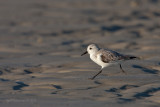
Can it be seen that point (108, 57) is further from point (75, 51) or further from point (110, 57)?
point (75, 51)

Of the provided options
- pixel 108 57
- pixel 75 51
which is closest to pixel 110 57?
pixel 108 57

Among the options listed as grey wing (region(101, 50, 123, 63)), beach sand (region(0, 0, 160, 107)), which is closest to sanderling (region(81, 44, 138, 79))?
grey wing (region(101, 50, 123, 63))

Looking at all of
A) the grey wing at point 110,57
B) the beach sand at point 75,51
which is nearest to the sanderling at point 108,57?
the grey wing at point 110,57

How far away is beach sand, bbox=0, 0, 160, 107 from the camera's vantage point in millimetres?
6773

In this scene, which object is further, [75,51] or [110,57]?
[75,51]

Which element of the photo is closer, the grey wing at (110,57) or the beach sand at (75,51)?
the beach sand at (75,51)

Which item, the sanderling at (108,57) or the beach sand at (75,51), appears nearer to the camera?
the beach sand at (75,51)

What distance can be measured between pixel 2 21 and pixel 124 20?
13.5 ft

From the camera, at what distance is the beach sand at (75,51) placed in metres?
6.77

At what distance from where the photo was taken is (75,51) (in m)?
11.0

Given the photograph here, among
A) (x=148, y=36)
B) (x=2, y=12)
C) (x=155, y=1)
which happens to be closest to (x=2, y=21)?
(x=2, y=12)

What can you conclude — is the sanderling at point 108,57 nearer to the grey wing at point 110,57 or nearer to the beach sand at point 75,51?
the grey wing at point 110,57

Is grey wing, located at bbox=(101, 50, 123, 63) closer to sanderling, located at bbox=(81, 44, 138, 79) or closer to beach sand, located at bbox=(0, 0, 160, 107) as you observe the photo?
sanderling, located at bbox=(81, 44, 138, 79)

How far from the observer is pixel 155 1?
17109 millimetres
